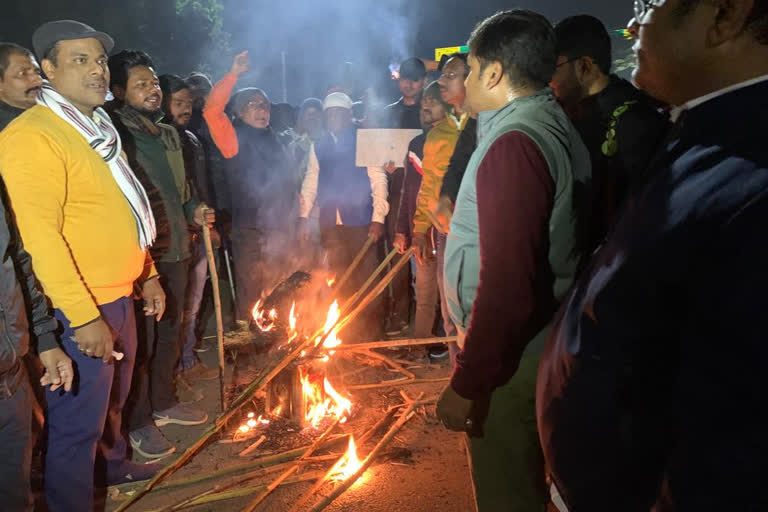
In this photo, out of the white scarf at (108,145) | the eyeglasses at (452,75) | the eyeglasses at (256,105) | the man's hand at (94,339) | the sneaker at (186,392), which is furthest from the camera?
the eyeglasses at (256,105)

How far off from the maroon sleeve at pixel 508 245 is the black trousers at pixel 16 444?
2.02 m

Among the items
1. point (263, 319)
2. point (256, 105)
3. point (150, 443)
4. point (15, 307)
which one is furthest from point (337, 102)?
point (15, 307)

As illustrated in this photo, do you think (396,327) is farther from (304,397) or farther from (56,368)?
(56,368)

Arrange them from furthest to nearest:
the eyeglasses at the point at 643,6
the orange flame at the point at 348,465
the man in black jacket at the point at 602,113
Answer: the orange flame at the point at 348,465
the man in black jacket at the point at 602,113
the eyeglasses at the point at 643,6

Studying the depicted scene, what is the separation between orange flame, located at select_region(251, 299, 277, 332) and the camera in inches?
227

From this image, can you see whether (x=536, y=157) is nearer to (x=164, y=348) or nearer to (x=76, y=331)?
(x=76, y=331)

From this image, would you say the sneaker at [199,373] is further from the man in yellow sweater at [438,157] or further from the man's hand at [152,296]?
the man in yellow sweater at [438,157]

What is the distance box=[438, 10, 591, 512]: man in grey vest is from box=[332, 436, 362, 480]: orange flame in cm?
151

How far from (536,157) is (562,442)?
3.55ft

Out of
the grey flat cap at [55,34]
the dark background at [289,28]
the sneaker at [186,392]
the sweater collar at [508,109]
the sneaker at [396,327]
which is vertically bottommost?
the sneaker at [396,327]

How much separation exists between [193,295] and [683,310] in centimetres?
507

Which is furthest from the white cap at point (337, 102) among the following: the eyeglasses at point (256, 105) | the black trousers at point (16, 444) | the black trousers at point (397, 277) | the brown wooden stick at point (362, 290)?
the black trousers at point (16, 444)

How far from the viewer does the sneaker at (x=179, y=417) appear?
15.5 feet

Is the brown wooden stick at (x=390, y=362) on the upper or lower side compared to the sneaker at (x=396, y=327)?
upper
